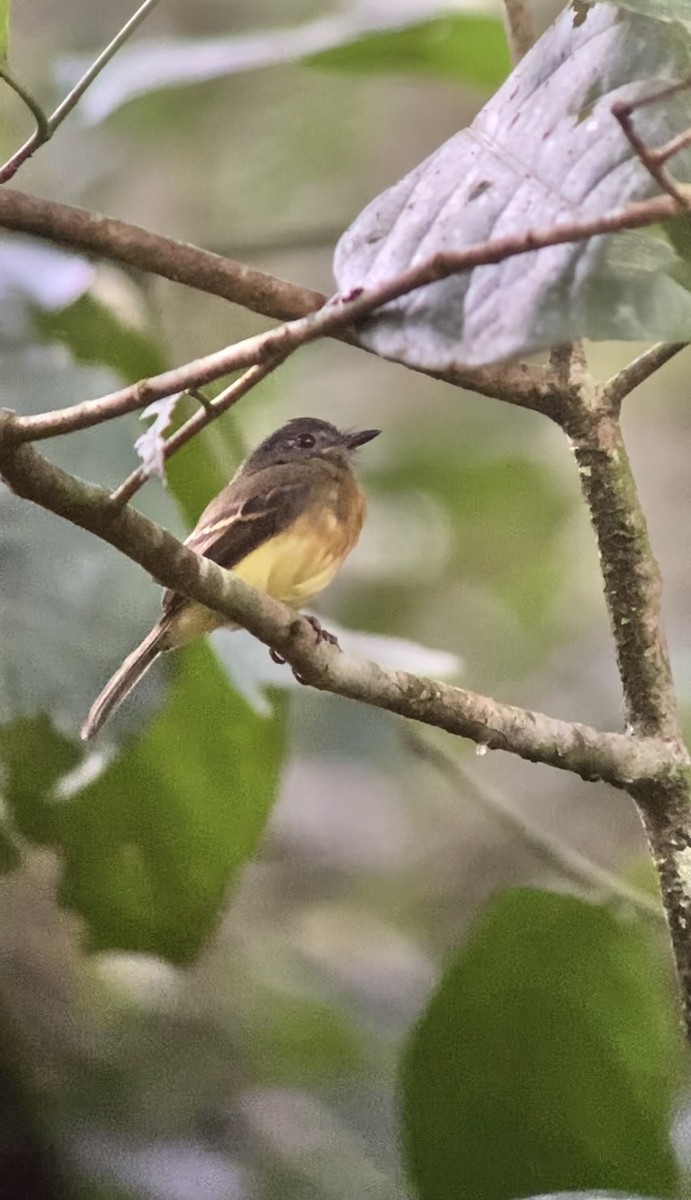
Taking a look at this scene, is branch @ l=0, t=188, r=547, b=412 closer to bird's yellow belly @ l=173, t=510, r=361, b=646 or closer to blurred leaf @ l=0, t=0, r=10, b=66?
blurred leaf @ l=0, t=0, r=10, b=66

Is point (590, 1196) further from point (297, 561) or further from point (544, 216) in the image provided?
point (544, 216)

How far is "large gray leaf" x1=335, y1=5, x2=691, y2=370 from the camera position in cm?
39

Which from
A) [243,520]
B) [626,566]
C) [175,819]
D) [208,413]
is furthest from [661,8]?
[175,819]

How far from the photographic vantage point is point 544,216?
16.5 inches

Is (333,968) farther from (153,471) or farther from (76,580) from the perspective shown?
(153,471)

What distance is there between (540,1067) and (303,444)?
56 centimetres

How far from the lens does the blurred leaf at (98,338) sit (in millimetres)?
987

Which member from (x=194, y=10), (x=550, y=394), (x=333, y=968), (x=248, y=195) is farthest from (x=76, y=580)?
(x=194, y=10)

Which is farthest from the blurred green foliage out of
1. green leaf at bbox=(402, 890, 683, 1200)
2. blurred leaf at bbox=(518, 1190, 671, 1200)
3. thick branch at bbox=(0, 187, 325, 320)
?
thick branch at bbox=(0, 187, 325, 320)

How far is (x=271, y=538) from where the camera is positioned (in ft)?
2.93

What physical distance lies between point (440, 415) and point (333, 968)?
2.59 ft

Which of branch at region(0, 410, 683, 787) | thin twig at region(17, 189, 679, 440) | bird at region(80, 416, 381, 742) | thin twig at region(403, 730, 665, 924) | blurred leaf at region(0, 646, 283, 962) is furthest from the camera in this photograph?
thin twig at region(403, 730, 665, 924)

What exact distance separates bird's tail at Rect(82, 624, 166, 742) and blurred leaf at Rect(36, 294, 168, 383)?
0.27m

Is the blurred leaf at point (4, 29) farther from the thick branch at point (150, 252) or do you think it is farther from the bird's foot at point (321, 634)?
the bird's foot at point (321, 634)
